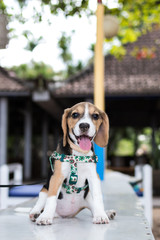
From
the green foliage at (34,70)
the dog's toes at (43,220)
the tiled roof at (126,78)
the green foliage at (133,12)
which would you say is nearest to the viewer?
the dog's toes at (43,220)

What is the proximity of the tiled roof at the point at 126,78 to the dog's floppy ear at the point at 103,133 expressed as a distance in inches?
325

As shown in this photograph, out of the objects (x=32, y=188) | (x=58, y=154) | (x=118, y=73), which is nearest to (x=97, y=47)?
(x=32, y=188)

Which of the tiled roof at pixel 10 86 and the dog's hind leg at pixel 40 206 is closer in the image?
the dog's hind leg at pixel 40 206

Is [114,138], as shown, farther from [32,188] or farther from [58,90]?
[32,188]

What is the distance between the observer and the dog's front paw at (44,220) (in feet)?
5.79

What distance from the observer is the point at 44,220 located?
5.80 ft

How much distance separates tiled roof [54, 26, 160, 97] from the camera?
1024 cm

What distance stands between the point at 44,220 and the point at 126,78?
954 centimetres

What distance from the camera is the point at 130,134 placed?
28.3m

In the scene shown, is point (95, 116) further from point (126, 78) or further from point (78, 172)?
point (126, 78)

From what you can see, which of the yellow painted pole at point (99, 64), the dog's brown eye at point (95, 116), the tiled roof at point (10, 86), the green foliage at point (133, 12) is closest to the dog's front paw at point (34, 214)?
the dog's brown eye at point (95, 116)

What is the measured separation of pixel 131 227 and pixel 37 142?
18.4m

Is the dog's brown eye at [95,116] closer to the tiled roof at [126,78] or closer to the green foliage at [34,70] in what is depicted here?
the tiled roof at [126,78]

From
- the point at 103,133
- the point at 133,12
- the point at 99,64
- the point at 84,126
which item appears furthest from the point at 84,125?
the point at 133,12
